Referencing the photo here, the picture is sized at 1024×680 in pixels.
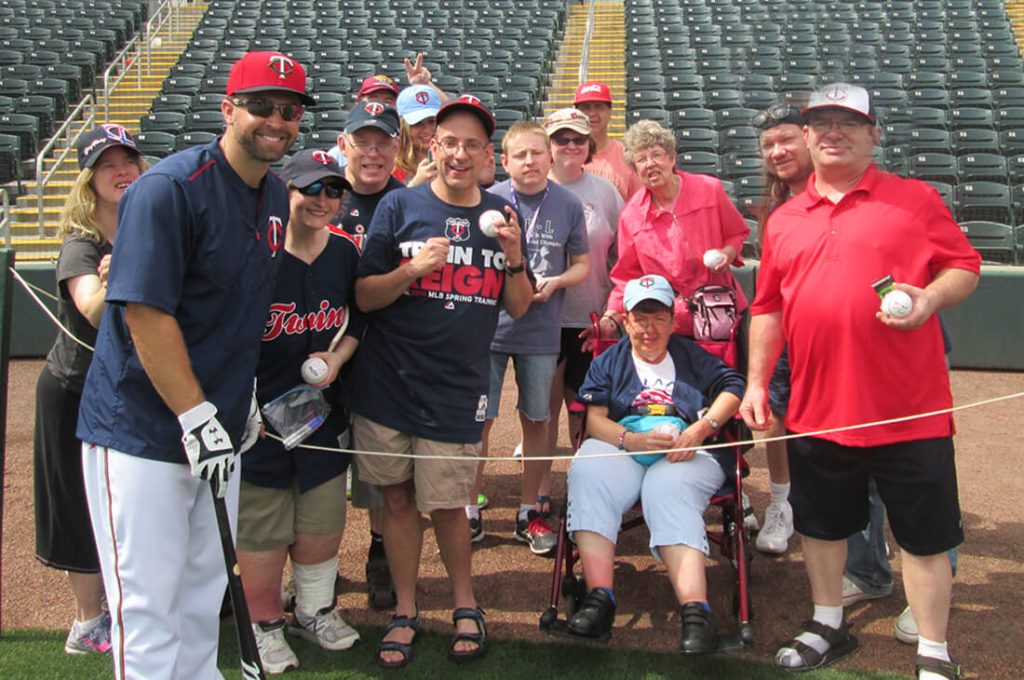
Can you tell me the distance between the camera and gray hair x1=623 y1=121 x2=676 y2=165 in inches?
156

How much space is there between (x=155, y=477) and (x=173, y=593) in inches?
13.4

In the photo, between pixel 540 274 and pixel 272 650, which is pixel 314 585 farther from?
pixel 540 274

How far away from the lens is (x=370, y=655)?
3.26 meters

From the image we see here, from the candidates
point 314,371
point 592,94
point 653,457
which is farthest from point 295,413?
point 592,94

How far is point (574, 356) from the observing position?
14.7ft

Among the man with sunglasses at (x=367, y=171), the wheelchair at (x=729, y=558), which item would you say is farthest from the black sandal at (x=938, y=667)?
the man with sunglasses at (x=367, y=171)

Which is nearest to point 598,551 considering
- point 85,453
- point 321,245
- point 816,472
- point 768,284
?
point 816,472

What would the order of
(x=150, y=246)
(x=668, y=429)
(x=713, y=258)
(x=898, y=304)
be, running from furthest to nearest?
1. (x=713, y=258)
2. (x=668, y=429)
3. (x=898, y=304)
4. (x=150, y=246)

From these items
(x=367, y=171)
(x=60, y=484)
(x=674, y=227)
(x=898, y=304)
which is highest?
(x=367, y=171)

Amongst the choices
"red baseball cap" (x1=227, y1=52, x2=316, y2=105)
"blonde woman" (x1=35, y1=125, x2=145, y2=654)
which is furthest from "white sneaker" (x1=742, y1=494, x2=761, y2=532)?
"red baseball cap" (x1=227, y1=52, x2=316, y2=105)

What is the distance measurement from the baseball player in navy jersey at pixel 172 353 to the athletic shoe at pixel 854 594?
270 cm

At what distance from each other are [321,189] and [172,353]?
938 mm

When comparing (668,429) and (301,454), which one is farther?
(668,429)

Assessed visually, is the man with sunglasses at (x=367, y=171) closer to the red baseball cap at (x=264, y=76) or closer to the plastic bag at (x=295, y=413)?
the plastic bag at (x=295, y=413)
